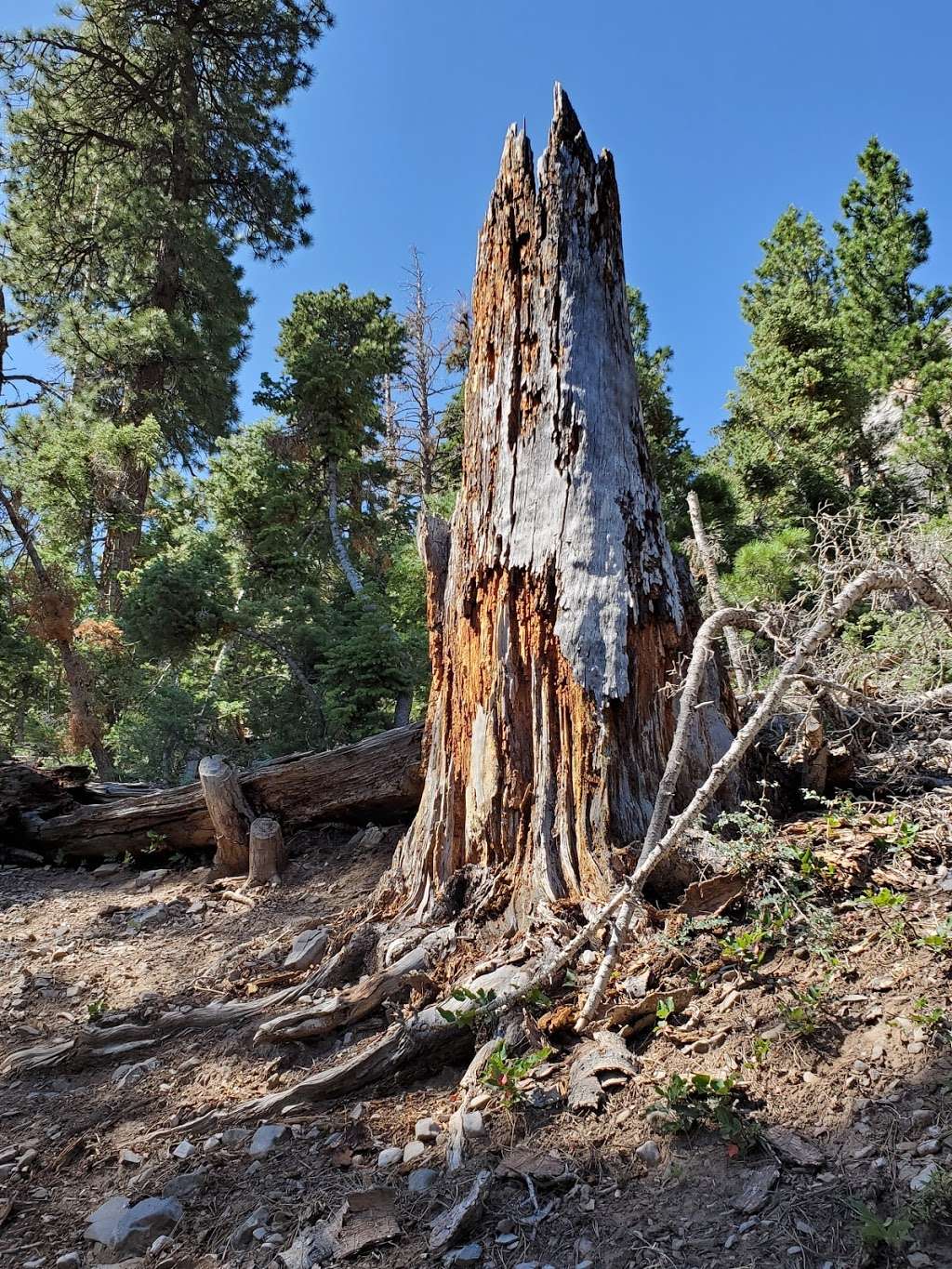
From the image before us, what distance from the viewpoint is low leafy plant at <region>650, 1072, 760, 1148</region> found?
2.16 m

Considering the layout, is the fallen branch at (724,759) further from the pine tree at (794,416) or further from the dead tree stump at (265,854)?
the pine tree at (794,416)

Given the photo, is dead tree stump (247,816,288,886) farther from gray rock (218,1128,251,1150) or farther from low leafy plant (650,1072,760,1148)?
low leafy plant (650,1072,760,1148)

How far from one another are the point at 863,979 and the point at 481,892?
180cm

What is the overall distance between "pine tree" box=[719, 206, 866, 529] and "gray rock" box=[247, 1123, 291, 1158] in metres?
14.4

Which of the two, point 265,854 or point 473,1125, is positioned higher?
point 265,854

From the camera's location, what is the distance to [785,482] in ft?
50.8

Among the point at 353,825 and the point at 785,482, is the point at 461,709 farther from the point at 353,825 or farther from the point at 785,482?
the point at 785,482

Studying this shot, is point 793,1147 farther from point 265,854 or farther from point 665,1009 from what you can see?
point 265,854

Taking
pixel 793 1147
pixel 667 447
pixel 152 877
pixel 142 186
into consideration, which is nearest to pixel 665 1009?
pixel 793 1147

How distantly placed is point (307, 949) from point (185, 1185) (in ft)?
5.07

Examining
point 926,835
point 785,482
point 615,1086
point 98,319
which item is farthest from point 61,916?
point 785,482

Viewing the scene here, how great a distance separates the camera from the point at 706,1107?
2238 millimetres

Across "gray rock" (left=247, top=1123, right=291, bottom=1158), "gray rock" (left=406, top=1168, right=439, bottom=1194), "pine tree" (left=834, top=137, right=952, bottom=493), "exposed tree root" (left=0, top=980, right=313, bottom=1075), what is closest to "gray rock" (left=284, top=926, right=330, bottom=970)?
"exposed tree root" (left=0, top=980, right=313, bottom=1075)

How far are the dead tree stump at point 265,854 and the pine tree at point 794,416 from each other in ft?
41.4
